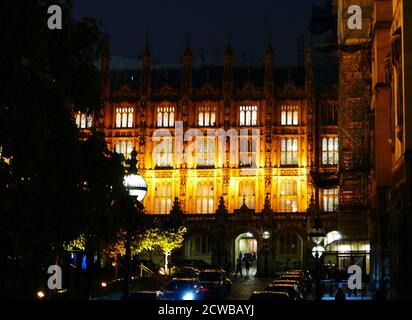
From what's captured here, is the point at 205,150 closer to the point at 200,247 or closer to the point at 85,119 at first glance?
the point at 200,247

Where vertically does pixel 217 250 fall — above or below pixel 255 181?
below

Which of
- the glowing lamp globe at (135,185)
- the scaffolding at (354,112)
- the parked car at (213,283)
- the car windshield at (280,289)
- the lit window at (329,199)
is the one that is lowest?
the parked car at (213,283)

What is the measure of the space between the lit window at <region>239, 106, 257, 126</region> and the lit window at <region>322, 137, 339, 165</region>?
286 inches

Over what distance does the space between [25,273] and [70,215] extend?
26.4 feet

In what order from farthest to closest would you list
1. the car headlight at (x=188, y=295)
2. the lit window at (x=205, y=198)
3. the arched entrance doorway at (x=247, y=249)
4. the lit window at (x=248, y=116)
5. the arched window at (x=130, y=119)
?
the arched window at (x=130, y=119) < the lit window at (x=248, y=116) < the lit window at (x=205, y=198) < the arched entrance doorway at (x=247, y=249) < the car headlight at (x=188, y=295)

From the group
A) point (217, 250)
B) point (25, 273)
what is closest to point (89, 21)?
point (25, 273)

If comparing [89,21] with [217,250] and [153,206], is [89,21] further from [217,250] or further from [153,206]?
[153,206]

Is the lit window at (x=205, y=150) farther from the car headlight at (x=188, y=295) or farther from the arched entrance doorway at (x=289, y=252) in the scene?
the car headlight at (x=188, y=295)

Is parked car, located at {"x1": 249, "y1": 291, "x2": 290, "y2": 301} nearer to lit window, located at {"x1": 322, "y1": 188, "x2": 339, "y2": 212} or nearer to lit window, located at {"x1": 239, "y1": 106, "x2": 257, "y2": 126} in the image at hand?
lit window, located at {"x1": 322, "y1": 188, "x2": 339, "y2": 212}

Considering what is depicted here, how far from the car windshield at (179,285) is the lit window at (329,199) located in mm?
41785

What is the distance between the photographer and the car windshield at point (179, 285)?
31.5m

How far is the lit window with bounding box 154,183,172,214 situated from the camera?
75062 millimetres

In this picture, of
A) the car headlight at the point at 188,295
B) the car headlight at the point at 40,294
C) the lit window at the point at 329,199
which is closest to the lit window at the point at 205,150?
the lit window at the point at 329,199

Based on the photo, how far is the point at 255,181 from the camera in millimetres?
74000
